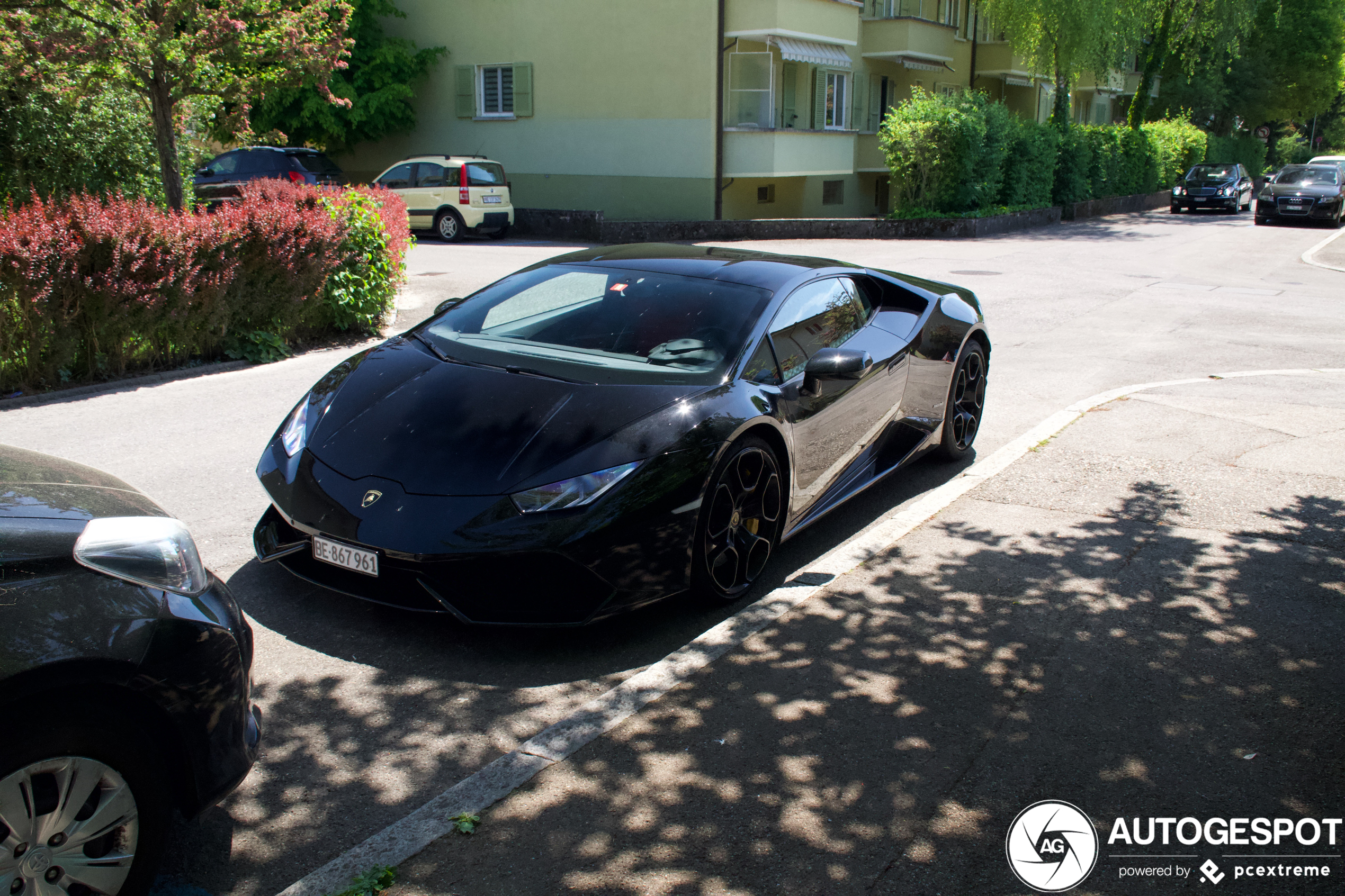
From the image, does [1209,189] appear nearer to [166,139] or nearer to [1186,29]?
[1186,29]

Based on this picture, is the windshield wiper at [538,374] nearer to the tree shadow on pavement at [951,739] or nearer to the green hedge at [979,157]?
the tree shadow on pavement at [951,739]

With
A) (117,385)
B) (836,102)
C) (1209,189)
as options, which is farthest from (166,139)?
(1209,189)

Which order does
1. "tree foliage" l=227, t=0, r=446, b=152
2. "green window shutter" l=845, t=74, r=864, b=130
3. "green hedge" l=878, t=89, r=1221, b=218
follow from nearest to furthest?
"green hedge" l=878, t=89, r=1221, b=218, "tree foliage" l=227, t=0, r=446, b=152, "green window shutter" l=845, t=74, r=864, b=130

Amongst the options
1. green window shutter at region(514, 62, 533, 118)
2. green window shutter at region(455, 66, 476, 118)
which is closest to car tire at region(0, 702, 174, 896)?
green window shutter at region(514, 62, 533, 118)

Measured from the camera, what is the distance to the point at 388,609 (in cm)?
443

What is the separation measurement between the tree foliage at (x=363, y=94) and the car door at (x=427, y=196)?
510 cm

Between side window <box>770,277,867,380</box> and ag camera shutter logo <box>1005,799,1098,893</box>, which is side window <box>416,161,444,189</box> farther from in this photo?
ag camera shutter logo <box>1005,799,1098,893</box>

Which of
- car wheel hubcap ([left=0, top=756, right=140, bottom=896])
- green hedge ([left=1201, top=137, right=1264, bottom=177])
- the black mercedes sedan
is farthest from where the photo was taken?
green hedge ([left=1201, top=137, right=1264, bottom=177])

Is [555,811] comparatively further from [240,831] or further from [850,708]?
[850,708]

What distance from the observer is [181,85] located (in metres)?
12.1

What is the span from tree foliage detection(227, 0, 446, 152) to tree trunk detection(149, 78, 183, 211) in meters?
15.3

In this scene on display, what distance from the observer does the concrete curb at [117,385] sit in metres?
7.92

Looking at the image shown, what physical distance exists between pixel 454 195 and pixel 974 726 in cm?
2125

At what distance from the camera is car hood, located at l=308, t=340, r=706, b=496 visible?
13.5 feet
